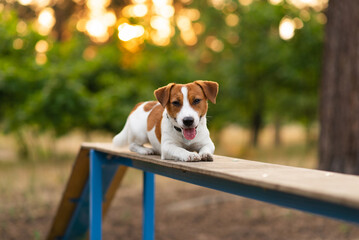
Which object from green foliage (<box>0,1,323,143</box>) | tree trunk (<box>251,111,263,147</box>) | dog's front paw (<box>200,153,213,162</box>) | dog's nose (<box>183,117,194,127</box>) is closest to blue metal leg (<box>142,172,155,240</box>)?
dog's front paw (<box>200,153,213,162</box>)

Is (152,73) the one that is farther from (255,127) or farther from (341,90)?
(341,90)

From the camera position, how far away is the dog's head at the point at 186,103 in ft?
8.55

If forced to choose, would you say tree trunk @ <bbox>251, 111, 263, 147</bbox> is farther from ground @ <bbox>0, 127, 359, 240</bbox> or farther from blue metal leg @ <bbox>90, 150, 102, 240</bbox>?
blue metal leg @ <bbox>90, 150, 102, 240</bbox>

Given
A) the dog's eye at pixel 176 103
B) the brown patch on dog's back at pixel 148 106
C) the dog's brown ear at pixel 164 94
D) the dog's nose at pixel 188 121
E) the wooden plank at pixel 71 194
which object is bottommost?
the wooden plank at pixel 71 194

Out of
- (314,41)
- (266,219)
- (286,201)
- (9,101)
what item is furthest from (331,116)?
(9,101)

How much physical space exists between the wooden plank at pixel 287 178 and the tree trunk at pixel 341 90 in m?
3.99

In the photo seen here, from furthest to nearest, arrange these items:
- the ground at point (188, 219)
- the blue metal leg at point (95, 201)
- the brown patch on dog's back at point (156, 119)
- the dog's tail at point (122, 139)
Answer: the ground at point (188, 219)
the blue metal leg at point (95, 201)
the dog's tail at point (122, 139)
the brown patch on dog's back at point (156, 119)

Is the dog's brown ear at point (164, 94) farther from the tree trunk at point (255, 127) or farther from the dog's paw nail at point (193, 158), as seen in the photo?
the tree trunk at point (255, 127)

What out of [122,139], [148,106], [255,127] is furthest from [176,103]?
[255,127]

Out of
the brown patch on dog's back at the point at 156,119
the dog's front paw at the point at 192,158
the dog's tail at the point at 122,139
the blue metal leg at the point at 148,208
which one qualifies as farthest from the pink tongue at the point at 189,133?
the blue metal leg at the point at 148,208

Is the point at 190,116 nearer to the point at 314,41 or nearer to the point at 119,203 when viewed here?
the point at 119,203

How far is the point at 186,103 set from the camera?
265cm

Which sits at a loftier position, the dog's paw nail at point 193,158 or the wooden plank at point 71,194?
the dog's paw nail at point 193,158

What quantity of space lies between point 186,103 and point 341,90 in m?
4.24
